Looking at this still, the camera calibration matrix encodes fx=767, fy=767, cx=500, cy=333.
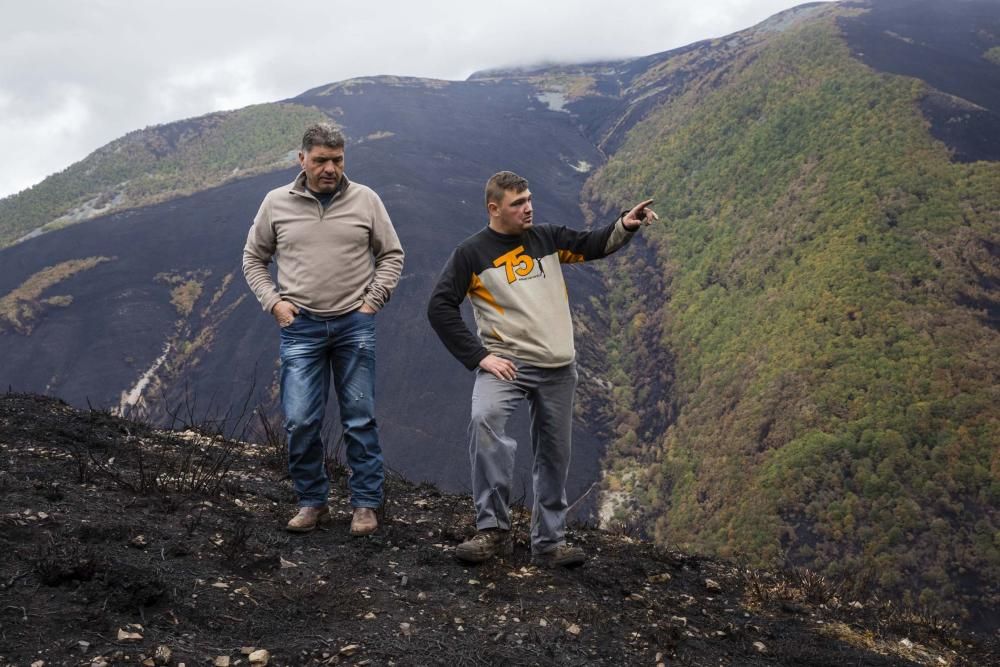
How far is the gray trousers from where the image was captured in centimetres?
352

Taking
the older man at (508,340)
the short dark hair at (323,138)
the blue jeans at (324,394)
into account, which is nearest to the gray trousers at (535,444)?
the older man at (508,340)

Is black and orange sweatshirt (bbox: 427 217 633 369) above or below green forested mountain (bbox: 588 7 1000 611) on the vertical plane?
above

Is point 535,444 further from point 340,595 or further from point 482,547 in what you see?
point 340,595

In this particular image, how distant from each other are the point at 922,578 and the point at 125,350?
17.1 metres

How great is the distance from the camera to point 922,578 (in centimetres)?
905

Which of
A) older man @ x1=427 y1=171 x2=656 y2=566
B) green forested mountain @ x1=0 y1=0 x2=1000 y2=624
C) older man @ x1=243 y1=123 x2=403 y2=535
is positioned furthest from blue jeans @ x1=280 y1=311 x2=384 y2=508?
green forested mountain @ x1=0 y1=0 x2=1000 y2=624

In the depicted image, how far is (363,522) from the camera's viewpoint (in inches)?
157

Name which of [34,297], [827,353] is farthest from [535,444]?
[34,297]

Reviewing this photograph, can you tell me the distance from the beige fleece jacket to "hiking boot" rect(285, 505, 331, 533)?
3.49 ft

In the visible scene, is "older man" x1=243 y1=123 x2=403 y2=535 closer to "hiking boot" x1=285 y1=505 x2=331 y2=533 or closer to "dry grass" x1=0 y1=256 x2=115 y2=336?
"hiking boot" x1=285 y1=505 x2=331 y2=533

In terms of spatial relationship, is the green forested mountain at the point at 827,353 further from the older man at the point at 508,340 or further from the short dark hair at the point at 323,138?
the short dark hair at the point at 323,138

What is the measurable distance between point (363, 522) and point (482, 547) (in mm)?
703

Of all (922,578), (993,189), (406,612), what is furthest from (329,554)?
(993,189)

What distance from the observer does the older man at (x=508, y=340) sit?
355cm
